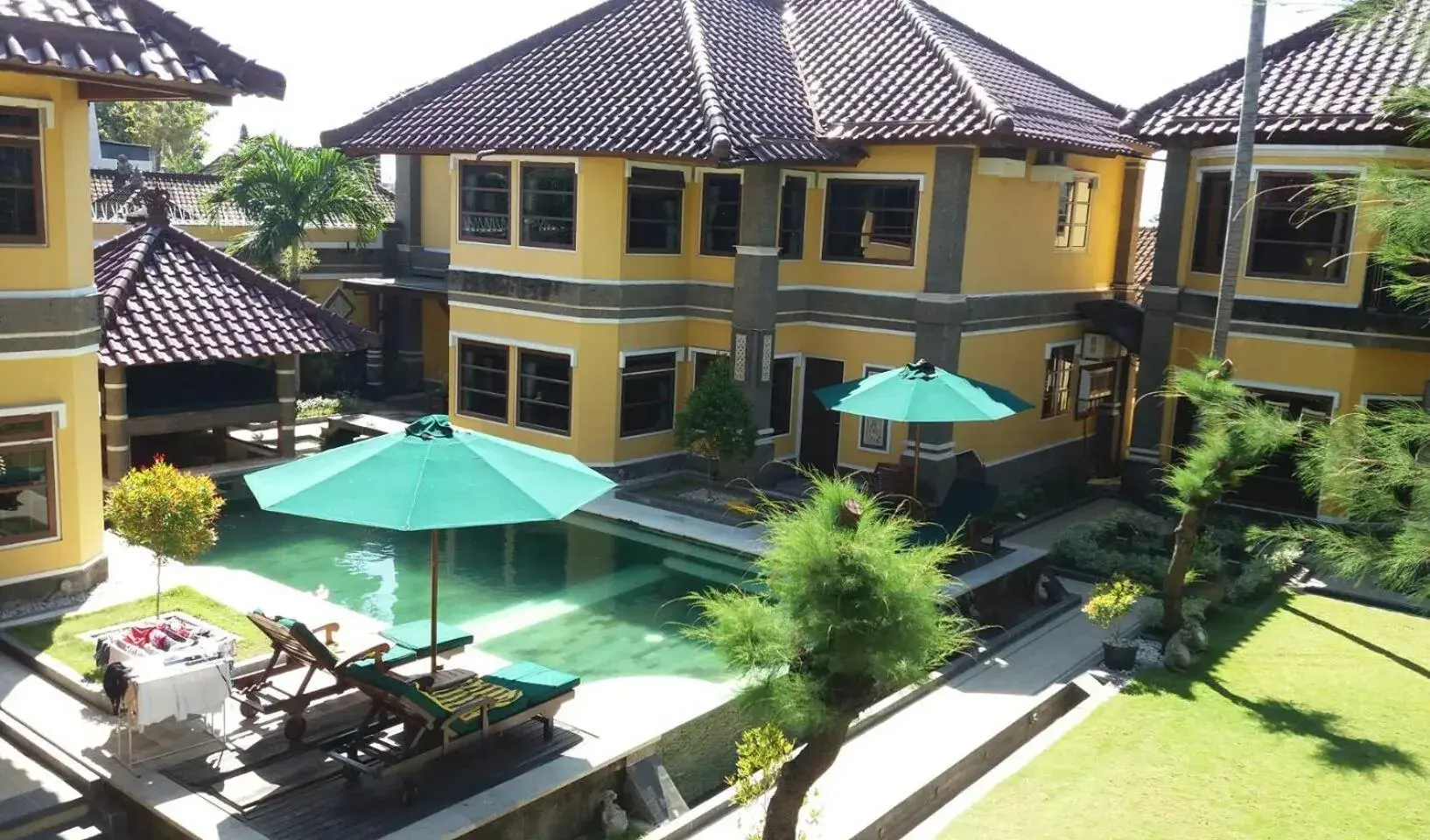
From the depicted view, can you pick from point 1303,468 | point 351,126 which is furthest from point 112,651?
point 351,126

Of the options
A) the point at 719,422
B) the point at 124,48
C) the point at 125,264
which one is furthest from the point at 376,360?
the point at 124,48

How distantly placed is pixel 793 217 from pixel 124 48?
1144 cm

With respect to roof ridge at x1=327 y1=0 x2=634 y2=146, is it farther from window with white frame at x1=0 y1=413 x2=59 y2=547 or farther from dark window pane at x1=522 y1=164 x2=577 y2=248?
window with white frame at x1=0 y1=413 x2=59 y2=547

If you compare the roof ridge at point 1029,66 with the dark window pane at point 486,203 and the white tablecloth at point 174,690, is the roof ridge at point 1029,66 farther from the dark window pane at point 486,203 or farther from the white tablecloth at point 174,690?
the white tablecloth at point 174,690

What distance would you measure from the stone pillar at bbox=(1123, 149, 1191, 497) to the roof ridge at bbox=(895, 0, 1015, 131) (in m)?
3.19

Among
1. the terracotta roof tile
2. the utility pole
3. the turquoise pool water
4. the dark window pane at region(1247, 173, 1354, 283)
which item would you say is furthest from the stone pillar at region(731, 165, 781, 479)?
the terracotta roof tile

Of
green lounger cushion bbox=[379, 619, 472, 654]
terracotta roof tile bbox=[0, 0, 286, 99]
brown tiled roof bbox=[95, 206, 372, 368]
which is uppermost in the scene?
terracotta roof tile bbox=[0, 0, 286, 99]

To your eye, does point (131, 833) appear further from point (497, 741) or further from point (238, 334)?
point (238, 334)

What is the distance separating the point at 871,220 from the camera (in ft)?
62.7

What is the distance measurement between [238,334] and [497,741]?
10.6 meters

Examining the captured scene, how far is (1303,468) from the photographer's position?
741 centimetres

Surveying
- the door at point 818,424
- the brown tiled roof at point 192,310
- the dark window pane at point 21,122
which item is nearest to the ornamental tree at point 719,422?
the door at point 818,424

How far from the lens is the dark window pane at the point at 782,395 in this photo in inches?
783

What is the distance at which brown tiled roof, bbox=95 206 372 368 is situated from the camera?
1630cm
